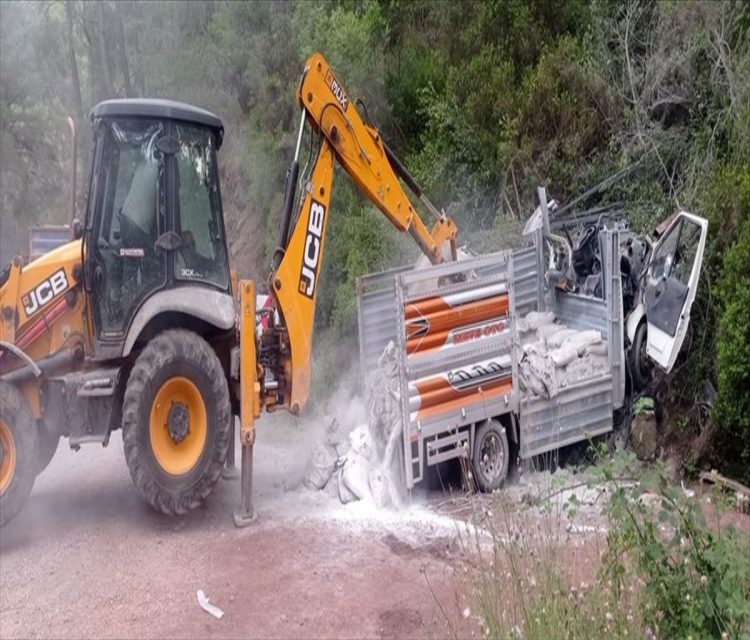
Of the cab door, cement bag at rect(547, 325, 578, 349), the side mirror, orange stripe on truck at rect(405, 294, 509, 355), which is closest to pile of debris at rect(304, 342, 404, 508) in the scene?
orange stripe on truck at rect(405, 294, 509, 355)

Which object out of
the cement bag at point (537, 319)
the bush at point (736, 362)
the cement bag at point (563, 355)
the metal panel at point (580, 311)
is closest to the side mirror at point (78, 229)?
the cement bag at point (563, 355)

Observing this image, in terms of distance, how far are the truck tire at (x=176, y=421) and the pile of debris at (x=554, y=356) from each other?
2844mm

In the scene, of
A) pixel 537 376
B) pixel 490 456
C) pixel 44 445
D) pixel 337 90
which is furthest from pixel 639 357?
pixel 44 445

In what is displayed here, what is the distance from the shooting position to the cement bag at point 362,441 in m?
7.79

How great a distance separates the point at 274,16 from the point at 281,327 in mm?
11892

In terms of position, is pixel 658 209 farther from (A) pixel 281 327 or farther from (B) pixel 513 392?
(A) pixel 281 327

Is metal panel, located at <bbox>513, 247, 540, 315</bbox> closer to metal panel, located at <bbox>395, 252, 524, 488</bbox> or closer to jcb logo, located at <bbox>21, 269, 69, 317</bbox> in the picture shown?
metal panel, located at <bbox>395, 252, 524, 488</bbox>

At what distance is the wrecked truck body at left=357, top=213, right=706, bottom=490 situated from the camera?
7.57 metres

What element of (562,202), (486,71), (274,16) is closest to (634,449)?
(562,202)

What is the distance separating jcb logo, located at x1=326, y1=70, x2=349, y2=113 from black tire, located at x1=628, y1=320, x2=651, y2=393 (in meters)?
3.84

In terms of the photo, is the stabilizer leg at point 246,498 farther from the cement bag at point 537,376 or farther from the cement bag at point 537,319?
the cement bag at point 537,319

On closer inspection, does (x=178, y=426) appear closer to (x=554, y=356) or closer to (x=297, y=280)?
(x=297, y=280)

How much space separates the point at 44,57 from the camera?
73.4 ft

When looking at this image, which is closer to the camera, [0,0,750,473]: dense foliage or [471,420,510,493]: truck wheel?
[471,420,510,493]: truck wheel
